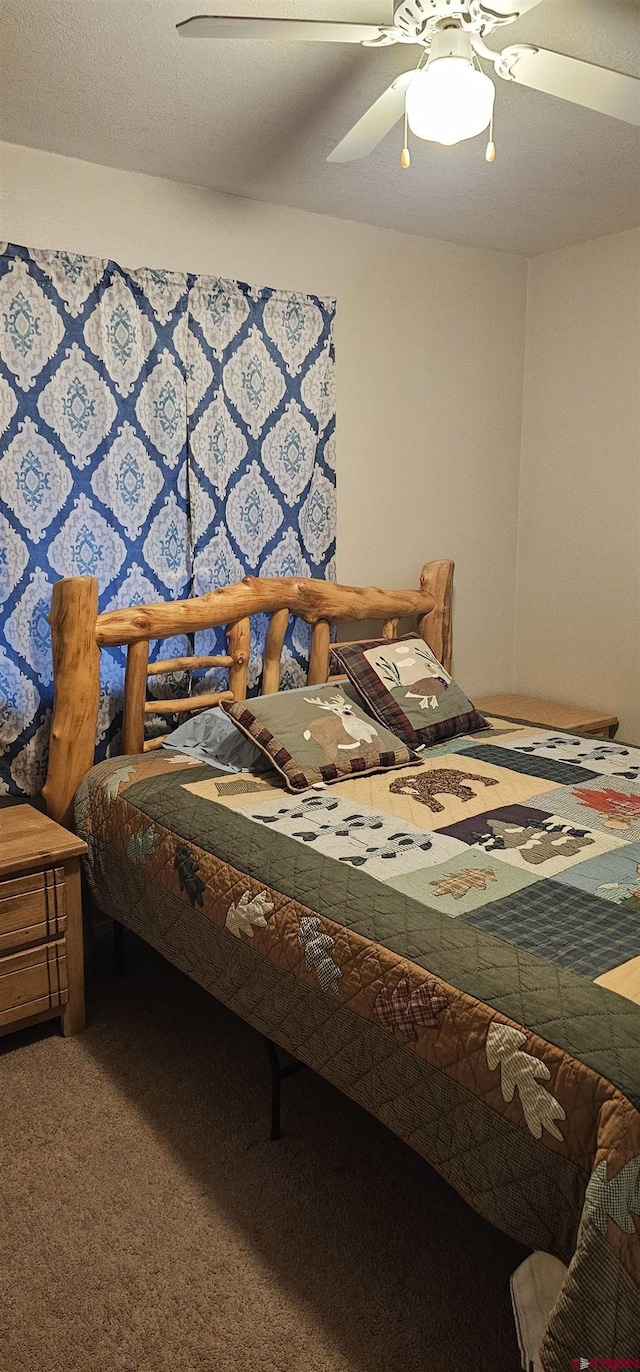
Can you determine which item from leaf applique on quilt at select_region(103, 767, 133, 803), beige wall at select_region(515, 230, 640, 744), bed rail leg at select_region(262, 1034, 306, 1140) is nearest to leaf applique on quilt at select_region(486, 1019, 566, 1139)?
bed rail leg at select_region(262, 1034, 306, 1140)

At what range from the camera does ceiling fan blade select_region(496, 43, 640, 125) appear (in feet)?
5.62

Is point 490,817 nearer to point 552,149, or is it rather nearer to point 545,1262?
point 545,1262

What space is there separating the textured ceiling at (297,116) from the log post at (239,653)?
1.37 metres

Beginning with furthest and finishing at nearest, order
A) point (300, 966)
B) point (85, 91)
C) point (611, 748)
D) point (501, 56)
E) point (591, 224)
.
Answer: point (591, 224) → point (611, 748) → point (85, 91) → point (300, 966) → point (501, 56)

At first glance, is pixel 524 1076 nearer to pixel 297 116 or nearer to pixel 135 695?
pixel 135 695

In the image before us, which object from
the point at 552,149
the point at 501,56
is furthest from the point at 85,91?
the point at 552,149

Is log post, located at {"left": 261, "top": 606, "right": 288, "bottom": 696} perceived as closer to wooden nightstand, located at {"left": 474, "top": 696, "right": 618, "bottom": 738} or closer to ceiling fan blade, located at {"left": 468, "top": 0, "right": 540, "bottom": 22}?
wooden nightstand, located at {"left": 474, "top": 696, "right": 618, "bottom": 738}

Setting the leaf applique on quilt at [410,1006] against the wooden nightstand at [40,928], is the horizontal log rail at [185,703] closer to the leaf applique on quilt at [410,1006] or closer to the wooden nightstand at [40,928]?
the wooden nightstand at [40,928]

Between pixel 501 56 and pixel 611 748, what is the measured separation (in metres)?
2.01

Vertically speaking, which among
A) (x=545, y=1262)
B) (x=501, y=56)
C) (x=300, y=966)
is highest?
(x=501, y=56)

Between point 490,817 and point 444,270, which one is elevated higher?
point 444,270

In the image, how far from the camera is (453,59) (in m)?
1.64

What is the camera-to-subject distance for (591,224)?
11.2ft

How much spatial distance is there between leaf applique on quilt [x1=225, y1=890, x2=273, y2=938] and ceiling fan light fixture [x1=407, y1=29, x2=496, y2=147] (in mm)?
1527
